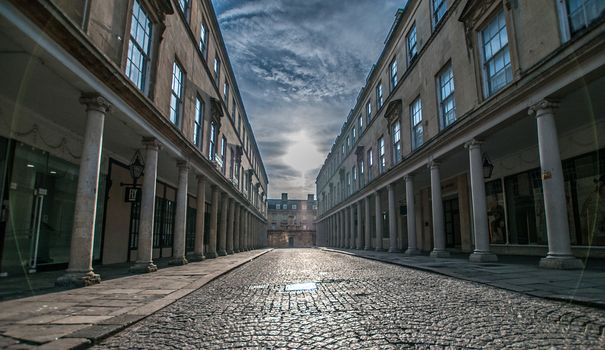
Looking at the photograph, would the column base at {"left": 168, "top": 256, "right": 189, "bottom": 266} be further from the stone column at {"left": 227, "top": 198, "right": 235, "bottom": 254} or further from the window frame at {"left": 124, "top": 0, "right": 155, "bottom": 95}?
the stone column at {"left": 227, "top": 198, "right": 235, "bottom": 254}

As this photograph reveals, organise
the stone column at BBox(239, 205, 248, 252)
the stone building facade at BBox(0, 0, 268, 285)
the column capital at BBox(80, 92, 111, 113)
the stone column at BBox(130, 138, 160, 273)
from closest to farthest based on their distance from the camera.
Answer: the stone building facade at BBox(0, 0, 268, 285)
the column capital at BBox(80, 92, 111, 113)
the stone column at BBox(130, 138, 160, 273)
the stone column at BBox(239, 205, 248, 252)

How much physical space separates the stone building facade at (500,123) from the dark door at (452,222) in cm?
6

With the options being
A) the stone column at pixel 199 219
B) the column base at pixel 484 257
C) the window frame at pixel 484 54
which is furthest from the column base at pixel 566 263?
the stone column at pixel 199 219

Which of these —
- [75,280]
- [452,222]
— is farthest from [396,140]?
[75,280]

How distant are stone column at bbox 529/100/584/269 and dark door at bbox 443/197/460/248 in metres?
12.4

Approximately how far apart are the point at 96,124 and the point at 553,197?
36.4 feet

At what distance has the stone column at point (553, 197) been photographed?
8.93 m

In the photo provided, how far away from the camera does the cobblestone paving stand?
11.4 feet

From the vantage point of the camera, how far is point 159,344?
3.54m

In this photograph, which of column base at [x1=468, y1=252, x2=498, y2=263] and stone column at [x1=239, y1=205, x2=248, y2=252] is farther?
stone column at [x1=239, y1=205, x2=248, y2=252]

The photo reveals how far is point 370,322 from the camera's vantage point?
13.9 ft

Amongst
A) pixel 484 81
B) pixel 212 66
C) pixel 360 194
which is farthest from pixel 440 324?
pixel 360 194

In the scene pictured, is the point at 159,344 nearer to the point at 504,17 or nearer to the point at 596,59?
the point at 596,59

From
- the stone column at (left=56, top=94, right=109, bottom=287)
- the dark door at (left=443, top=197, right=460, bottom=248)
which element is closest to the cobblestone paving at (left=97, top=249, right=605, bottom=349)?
the stone column at (left=56, top=94, right=109, bottom=287)
